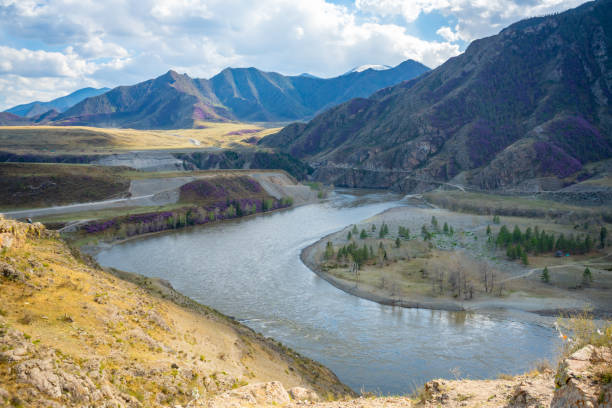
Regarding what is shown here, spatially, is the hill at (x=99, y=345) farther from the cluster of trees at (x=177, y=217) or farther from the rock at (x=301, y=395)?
the cluster of trees at (x=177, y=217)

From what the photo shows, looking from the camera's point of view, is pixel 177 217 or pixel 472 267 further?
pixel 177 217

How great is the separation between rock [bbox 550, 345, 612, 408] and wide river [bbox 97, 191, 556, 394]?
675 inches

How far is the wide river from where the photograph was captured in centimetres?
2992

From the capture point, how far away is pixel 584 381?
840 cm

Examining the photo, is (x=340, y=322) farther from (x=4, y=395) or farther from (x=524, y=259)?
(x=4, y=395)

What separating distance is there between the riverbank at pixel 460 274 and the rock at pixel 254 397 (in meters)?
29.4

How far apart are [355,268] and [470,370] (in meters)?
23.9

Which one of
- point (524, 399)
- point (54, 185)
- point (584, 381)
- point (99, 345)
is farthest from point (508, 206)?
point (54, 185)

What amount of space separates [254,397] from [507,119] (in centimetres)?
15537

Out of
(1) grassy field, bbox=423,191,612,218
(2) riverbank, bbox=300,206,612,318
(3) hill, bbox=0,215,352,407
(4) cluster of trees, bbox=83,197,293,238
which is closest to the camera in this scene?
(3) hill, bbox=0,215,352,407

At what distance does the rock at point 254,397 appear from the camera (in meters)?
13.2

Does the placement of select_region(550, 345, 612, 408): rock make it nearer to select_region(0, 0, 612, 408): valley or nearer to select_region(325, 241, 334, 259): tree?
select_region(0, 0, 612, 408): valley

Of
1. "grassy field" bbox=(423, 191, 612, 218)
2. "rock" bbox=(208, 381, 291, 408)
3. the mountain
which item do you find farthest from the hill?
the mountain

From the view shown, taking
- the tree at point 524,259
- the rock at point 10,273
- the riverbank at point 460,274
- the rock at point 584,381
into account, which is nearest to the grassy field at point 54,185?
the riverbank at point 460,274
